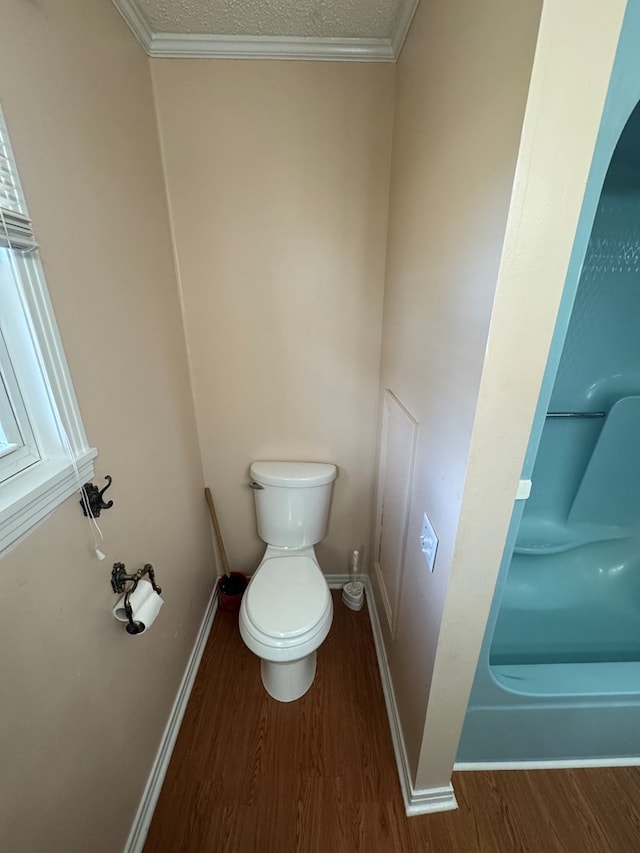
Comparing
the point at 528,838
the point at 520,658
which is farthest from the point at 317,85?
the point at 528,838

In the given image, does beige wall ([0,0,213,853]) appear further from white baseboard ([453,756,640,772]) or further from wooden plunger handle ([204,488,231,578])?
white baseboard ([453,756,640,772])

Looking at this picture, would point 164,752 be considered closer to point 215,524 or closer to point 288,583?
point 288,583

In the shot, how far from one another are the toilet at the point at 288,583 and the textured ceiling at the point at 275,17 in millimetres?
Result: 1555

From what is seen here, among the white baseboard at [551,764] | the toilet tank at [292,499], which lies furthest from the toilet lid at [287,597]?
the white baseboard at [551,764]

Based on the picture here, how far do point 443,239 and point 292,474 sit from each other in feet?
3.51

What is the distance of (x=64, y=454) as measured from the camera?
733 millimetres

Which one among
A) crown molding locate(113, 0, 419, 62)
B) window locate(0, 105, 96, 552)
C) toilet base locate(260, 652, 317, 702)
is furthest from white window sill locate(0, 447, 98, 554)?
crown molding locate(113, 0, 419, 62)

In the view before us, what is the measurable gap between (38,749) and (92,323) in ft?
2.99

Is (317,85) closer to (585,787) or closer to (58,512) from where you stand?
(58,512)

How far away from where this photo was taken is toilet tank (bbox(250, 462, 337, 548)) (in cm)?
151

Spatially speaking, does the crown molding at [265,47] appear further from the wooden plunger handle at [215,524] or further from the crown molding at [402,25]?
the wooden plunger handle at [215,524]

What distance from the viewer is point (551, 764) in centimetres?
115

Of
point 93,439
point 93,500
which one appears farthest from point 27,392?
point 93,500

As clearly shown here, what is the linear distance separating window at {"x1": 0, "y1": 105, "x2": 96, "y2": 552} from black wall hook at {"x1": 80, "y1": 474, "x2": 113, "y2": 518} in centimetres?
4
